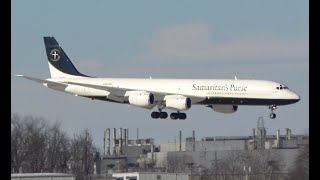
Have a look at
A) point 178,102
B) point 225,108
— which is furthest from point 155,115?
point 225,108

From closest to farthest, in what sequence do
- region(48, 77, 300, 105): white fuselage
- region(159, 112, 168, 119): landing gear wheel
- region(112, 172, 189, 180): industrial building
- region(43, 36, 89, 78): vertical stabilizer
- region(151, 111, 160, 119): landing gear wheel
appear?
Answer: region(48, 77, 300, 105): white fuselage < region(112, 172, 189, 180): industrial building < region(159, 112, 168, 119): landing gear wheel < region(151, 111, 160, 119): landing gear wheel < region(43, 36, 89, 78): vertical stabilizer

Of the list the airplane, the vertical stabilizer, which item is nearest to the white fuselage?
the airplane

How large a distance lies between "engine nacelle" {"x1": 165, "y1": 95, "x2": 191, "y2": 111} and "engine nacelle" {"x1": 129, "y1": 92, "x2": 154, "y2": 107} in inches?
49.4

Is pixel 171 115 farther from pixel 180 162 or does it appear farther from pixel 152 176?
pixel 180 162

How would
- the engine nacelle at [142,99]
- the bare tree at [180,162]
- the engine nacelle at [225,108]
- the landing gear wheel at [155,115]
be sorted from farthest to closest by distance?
the bare tree at [180,162] < the landing gear wheel at [155,115] < the engine nacelle at [225,108] < the engine nacelle at [142,99]

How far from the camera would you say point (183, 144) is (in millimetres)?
136500

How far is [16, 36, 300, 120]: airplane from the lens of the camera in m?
62.4

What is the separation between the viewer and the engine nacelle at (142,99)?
6644 cm

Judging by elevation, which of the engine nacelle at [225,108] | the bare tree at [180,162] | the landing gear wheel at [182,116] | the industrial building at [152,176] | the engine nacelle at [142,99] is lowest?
the bare tree at [180,162]

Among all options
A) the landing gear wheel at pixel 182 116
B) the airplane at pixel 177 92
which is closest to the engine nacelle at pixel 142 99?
the airplane at pixel 177 92

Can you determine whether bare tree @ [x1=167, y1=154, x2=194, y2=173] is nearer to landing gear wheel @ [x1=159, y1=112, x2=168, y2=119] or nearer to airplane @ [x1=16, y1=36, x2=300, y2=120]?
airplane @ [x1=16, y1=36, x2=300, y2=120]

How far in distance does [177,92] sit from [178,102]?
6.58ft

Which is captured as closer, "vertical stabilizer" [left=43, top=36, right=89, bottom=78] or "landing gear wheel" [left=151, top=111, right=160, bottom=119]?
"landing gear wheel" [left=151, top=111, right=160, bottom=119]

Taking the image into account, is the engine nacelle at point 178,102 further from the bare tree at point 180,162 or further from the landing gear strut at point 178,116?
the bare tree at point 180,162
